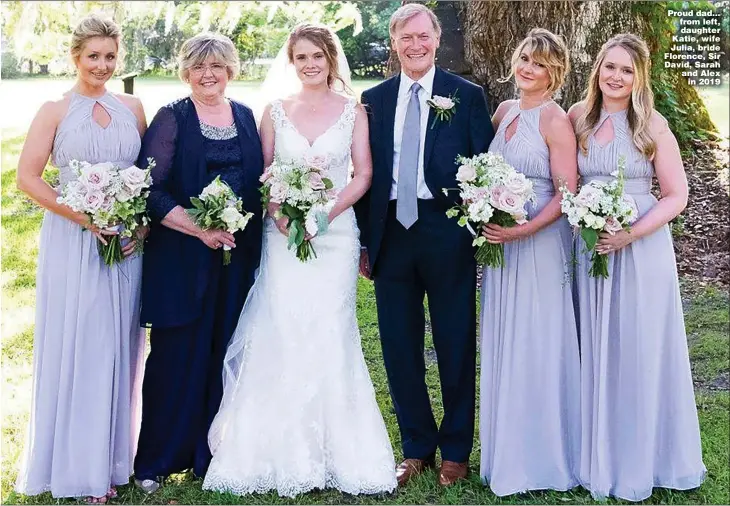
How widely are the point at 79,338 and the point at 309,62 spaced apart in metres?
1.85

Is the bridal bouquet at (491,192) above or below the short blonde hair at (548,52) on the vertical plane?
below

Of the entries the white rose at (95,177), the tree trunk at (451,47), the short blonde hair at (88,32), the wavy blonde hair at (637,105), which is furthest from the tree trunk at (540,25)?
the white rose at (95,177)

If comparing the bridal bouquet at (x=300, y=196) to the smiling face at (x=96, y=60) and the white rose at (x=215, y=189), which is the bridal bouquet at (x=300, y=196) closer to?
the white rose at (x=215, y=189)

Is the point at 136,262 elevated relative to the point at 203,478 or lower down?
elevated

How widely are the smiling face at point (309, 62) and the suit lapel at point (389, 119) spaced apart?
14.0 inches

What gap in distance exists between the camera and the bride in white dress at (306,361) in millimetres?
4777

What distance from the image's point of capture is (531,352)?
15.5ft

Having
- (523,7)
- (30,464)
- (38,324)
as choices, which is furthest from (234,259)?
(523,7)

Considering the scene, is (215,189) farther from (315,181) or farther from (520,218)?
(520,218)

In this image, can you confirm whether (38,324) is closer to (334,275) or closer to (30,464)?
(30,464)

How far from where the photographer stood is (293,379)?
4.81m

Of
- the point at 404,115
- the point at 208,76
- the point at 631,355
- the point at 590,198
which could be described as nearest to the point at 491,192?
the point at 590,198

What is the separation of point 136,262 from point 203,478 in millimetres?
1236

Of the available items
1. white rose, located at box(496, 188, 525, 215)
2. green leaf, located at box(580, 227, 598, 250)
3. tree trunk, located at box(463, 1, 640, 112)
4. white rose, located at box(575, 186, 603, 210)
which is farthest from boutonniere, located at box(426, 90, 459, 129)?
tree trunk, located at box(463, 1, 640, 112)
